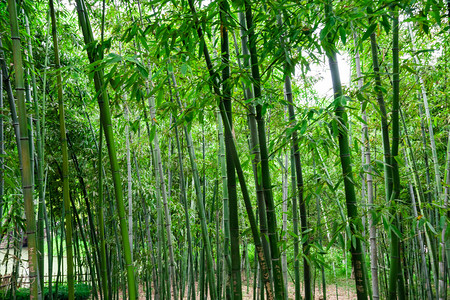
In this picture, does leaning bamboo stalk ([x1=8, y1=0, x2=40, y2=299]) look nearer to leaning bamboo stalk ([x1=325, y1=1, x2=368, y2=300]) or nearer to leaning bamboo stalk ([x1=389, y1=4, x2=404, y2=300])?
leaning bamboo stalk ([x1=325, y1=1, x2=368, y2=300])

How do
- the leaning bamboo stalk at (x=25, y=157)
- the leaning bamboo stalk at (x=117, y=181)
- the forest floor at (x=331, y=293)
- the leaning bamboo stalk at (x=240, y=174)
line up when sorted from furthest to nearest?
the forest floor at (x=331, y=293)
the leaning bamboo stalk at (x=240, y=174)
the leaning bamboo stalk at (x=117, y=181)
the leaning bamboo stalk at (x=25, y=157)

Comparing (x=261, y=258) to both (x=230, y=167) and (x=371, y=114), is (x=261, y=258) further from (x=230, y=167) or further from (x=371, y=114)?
(x=371, y=114)

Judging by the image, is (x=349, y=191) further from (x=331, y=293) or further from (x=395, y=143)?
(x=331, y=293)

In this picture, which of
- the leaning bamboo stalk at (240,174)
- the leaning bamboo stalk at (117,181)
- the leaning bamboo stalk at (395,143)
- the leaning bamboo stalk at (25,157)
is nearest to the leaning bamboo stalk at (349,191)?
the leaning bamboo stalk at (395,143)

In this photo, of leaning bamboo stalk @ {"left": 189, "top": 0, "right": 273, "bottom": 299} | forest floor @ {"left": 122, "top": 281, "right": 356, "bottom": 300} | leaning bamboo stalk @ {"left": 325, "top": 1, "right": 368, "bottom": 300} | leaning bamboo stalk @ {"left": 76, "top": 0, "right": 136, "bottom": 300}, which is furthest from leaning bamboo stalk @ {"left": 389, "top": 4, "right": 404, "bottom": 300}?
forest floor @ {"left": 122, "top": 281, "right": 356, "bottom": 300}

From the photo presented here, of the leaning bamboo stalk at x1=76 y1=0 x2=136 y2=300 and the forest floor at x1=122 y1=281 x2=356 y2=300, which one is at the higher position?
the leaning bamboo stalk at x1=76 y1=0 x2=136 y2=300

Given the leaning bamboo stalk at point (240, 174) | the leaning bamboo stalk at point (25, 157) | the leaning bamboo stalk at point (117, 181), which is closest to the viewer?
the leaning bamboo stalk at point (25, 157)

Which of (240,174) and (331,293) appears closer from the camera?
(240,174)

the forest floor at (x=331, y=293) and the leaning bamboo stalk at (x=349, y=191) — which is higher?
the leaning bamboo stalk at (x=349, y=191)

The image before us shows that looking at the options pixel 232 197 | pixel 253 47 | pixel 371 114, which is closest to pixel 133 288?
pixel 232 197

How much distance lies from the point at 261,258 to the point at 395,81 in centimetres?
95

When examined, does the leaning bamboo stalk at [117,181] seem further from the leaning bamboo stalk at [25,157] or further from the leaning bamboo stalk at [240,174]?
the leaning bamboo stalk at [240,174]

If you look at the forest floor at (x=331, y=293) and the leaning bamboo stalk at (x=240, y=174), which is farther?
the forest floor at (x=331, y=293)

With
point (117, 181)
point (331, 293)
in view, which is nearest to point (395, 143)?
point (117, 181)
